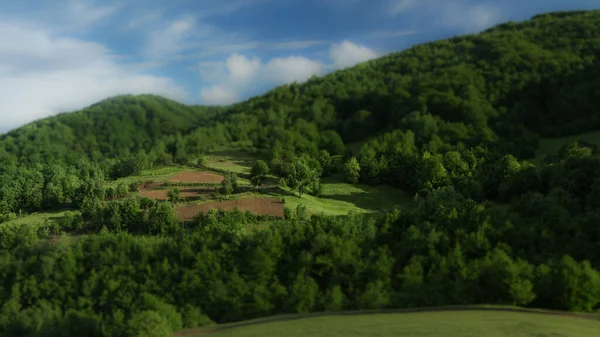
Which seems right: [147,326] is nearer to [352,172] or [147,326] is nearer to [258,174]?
[258,174]

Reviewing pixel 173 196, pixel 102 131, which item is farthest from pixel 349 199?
pixel 102 131

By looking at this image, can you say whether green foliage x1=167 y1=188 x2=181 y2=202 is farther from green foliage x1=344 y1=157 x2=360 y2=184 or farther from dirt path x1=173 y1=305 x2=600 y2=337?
dirt path x1=173 y1=305 x2=600 y2=337

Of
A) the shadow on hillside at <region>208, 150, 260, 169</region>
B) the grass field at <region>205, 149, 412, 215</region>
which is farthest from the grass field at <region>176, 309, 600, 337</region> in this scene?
the shadow on hillside at <region>208, 150, 260, 169</region>

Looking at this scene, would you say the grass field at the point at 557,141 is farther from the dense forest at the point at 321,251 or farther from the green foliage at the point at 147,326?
the green foliage at the point at 147,326

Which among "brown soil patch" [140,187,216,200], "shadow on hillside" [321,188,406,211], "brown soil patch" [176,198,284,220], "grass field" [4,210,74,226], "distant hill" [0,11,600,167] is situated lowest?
"grass field" [4,210,74,226]

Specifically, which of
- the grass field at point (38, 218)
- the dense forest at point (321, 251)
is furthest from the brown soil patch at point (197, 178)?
the grass field at point (38, 218)

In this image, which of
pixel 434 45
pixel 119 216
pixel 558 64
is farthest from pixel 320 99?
pixel 119 216
